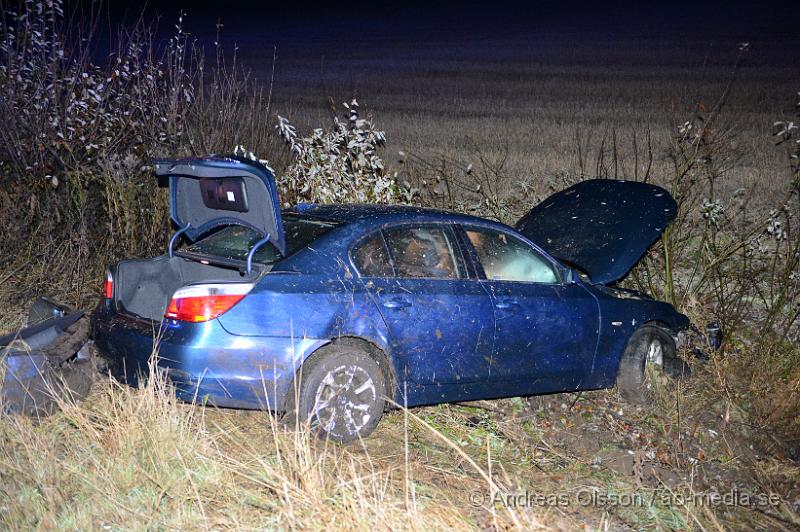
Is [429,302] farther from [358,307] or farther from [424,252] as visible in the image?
[358,307]

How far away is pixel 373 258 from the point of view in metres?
6.38

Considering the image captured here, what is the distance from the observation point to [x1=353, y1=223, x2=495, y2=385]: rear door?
20.8ft

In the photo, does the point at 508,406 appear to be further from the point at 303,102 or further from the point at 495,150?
the point at 303,102

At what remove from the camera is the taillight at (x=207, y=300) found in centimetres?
579

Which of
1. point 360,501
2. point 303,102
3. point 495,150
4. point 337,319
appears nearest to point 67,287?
point 337,319

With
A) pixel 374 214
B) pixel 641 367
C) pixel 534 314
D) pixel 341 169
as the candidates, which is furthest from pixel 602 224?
pixel 341 169

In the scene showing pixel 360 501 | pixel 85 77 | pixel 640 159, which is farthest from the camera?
pixel 640 159

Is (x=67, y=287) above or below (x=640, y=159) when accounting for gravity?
below

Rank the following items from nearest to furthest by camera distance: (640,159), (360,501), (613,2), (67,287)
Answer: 1. (360,501)
2. (67,287)
3. (640,159)
4. (613,2)

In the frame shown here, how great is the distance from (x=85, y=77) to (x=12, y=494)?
20.3ft

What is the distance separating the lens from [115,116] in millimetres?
10234

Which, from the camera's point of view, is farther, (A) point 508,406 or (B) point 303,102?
(B) point 303,102

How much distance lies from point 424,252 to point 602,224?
2.06 metres

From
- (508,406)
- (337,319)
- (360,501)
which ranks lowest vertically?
(508,406)
